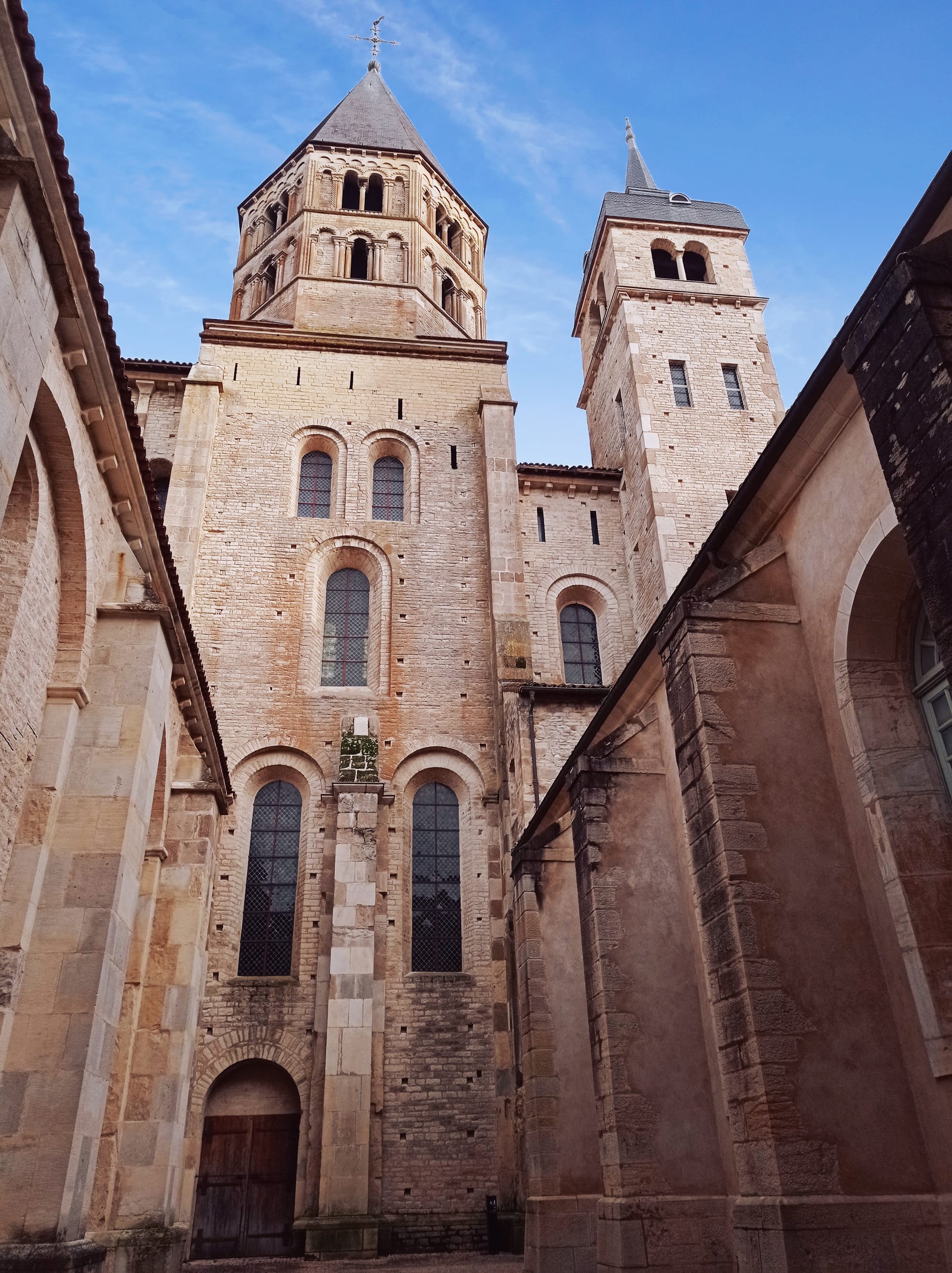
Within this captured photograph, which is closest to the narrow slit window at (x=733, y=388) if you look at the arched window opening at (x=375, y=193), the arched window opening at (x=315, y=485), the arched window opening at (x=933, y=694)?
the arched window opening at (x=315, y=485)

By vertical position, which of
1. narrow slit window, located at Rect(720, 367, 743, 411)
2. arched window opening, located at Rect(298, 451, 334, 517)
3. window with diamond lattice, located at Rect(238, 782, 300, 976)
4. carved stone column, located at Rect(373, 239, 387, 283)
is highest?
carved stone column, located at Rect(373, 239, 387, 283)

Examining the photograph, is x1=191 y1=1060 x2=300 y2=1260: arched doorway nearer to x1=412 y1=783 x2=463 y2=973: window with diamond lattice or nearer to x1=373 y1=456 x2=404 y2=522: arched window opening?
x1=412 y1=783 x2=463 y2=973: window with diamond lattice

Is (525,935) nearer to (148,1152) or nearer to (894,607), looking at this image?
(148,1152)

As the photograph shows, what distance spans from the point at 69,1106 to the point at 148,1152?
4.74 m

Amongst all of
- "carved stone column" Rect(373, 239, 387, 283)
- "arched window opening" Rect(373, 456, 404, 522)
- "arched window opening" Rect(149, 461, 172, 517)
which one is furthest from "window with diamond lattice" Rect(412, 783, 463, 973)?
"carved stone column" Rect(373, 239, 387, 283)

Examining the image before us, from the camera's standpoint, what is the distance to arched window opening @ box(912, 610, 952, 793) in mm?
6434

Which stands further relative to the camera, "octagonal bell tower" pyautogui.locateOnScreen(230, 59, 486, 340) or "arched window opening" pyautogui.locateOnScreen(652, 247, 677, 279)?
"arched window opening" pyautogui.locateOnScreen(652, 247, 677, 279)

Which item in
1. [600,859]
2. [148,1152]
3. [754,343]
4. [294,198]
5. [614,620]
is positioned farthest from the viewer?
[294,198]

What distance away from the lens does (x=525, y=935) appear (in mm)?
12391

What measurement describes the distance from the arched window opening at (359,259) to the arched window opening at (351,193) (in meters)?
1.27

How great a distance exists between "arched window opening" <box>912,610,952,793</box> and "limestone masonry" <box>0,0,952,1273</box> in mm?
33

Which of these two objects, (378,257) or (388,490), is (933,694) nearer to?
(388,490)

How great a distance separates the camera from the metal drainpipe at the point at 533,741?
16.0 meters

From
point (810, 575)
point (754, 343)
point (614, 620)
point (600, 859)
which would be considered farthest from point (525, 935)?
point (754, 343)
